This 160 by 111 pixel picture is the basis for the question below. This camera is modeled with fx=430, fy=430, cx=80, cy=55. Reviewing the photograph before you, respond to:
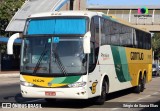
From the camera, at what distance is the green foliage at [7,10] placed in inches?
2083

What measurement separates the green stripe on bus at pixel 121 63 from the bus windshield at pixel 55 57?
3.31 m

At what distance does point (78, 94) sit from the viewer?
13.5m

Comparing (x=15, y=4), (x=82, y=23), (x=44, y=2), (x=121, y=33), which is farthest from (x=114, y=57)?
(x=44, y=2)

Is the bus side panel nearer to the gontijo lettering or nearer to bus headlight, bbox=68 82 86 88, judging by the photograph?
the gontijo lettering

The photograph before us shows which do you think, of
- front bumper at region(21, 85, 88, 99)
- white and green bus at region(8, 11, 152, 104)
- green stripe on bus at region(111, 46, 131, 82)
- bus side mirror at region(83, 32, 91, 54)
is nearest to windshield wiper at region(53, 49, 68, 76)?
white and green bus at region(8, 11, 152, 104)

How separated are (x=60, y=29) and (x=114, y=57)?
12.0 ft

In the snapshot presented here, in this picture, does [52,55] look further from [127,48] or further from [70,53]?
A: [127,48]

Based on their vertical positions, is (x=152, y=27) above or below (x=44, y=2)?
below

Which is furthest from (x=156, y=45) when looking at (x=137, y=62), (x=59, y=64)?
(x=59, y=64)

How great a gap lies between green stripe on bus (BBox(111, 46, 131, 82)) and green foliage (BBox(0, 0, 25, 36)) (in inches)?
1411

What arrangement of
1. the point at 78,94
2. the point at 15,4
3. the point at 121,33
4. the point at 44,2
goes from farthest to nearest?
1. the point at 44,2
2. the point at 15,4
3. the point at 121,33
4. the point at 78,94

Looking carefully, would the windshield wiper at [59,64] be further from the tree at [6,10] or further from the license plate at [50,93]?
the tree at [6,10]

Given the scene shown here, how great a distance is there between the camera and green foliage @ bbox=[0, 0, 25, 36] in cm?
5291

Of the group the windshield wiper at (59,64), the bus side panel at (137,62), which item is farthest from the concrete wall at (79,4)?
the windshield wiper at (59,64)
